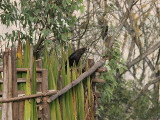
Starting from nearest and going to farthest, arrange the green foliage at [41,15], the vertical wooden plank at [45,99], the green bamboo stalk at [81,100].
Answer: the vertical wooden plank at [45,99] → the green bamboo stalk at [81,100] → the green foliage at [41,15]

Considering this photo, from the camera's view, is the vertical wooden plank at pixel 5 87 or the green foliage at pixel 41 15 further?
the green foliage at pixel 41 15

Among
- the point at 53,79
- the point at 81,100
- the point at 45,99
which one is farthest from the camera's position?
the point at 81,100

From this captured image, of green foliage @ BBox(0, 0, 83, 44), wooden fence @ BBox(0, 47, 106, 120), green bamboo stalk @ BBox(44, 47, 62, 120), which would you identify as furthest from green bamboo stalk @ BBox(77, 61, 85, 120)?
green foliage @ BBox(0, 0, 83, 44)

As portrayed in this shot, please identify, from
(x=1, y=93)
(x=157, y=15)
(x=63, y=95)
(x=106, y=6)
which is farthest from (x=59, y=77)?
(x=157, y=15)

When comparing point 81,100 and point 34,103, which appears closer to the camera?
point 34,103

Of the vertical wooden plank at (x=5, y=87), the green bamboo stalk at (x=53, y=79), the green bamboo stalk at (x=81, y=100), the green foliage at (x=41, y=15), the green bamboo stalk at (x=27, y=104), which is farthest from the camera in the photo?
the green foliage at (x=41, y=15)

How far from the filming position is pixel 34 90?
3506 mm

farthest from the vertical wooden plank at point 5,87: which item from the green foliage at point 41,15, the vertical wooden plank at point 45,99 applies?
the green foliage at point 41,15

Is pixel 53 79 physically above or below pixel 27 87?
above

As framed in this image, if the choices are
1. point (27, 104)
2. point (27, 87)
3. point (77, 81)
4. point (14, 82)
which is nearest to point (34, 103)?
point (27, 104)

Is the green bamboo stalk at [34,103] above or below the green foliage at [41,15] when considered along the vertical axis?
below

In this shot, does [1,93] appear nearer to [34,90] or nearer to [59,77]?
[34,90]

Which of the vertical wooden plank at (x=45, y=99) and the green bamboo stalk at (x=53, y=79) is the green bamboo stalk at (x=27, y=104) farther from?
the green bamboo stalk at (x=53, y=79)

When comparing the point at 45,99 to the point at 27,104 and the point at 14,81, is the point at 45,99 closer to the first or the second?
the point at 27,104
